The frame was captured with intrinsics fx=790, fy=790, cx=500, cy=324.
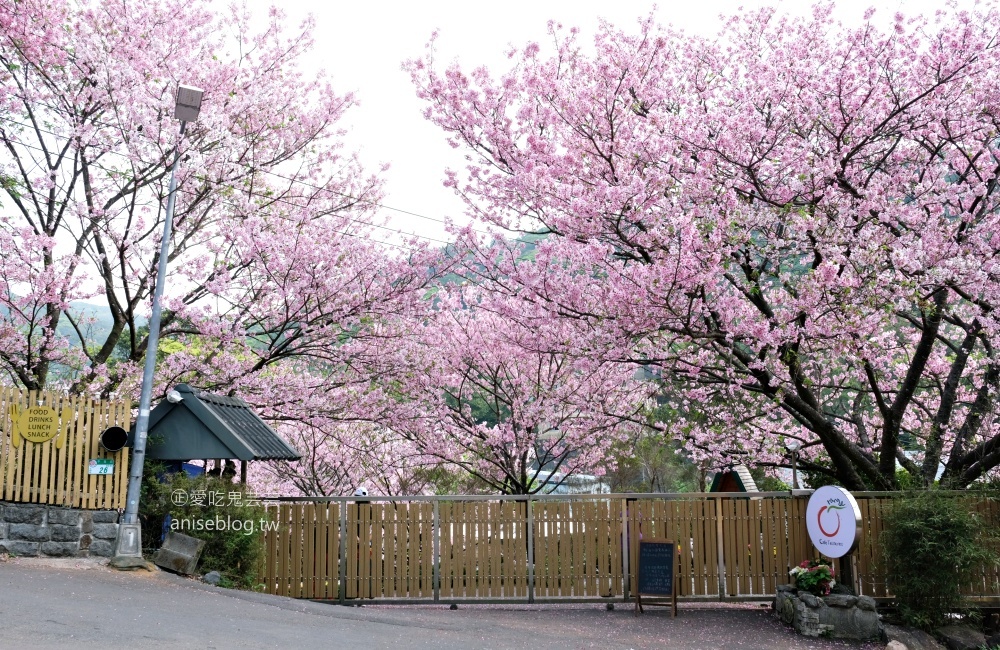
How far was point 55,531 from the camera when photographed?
9.62 metres

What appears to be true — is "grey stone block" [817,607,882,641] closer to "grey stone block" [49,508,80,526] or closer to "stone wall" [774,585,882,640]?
"stone wall" [774,585,882,640]

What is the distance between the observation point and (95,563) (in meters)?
9.50

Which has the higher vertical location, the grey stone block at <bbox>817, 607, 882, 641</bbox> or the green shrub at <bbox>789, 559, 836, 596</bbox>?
the green shrub at <bbox>789, 559, 836, 596</bbox>

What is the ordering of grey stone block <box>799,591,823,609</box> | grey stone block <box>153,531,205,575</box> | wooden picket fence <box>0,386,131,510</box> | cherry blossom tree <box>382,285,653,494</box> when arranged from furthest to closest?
1. cherry blossom tree <box>382,285,653,494</box>
2. grey stone block <box>799,591,823,609</box>
3. grey stone block <box>153,531,205,575</box>
4. wooden picket fence <box>0,386,131,510</box>

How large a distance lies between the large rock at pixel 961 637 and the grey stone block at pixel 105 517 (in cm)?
1048

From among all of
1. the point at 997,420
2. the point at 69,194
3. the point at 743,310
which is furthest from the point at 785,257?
the point at 69,194

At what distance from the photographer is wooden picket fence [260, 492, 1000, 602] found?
1130cm

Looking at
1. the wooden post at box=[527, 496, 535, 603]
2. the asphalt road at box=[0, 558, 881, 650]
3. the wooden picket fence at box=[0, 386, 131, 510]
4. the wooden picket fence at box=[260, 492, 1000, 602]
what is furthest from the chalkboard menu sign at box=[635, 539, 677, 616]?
the wooden picket fence at box=[0, 386, 131, 510]

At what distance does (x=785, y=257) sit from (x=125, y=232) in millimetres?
→ 10291

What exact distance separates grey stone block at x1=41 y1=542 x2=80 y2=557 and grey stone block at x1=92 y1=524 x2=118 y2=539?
24 cm

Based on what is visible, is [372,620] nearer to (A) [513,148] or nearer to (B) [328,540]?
(B) [328,540]

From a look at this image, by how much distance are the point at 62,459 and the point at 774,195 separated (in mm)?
9831

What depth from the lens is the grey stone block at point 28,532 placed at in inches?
375

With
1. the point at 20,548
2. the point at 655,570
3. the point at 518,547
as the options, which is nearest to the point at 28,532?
the point at 20,548
